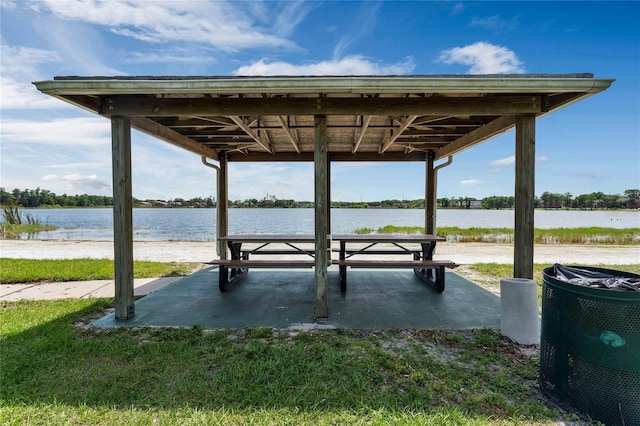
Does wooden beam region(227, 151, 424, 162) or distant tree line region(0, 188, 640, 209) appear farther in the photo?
distant tree line region(0, 188, 640, 209)

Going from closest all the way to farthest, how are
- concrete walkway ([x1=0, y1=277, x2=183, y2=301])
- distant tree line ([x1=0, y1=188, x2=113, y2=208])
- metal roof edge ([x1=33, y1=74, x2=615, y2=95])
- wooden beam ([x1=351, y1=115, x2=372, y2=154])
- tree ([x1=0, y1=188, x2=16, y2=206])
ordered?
metal roof edge ([x1=33, y1=74, x2=615, y2=95]) → wooden beam ([x1=351, y1=115, x2=372, y2=154]) → concrete walkway ([x1=0, y1=277, x2=183, y2=301]) → tree ([x1=0, y1=188, x2=16, y2=206]) → distant tree line ([x1=0, y1=188, x2=113, y2=208])

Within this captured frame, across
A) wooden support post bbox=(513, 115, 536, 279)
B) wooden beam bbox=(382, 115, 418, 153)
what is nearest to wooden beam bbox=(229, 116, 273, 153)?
wooden beam bbox=(382, 115, 418, 153)

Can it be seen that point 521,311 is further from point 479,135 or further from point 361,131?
point 361,131

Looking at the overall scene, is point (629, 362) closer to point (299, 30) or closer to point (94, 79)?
point (94, 79)

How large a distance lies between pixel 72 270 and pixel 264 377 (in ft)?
18.9

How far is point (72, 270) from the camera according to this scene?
6.01 meters

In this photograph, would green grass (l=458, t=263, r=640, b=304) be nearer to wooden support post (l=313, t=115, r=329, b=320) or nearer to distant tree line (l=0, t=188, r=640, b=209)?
wooden support post (l=313, t=115, r=329, b=320)

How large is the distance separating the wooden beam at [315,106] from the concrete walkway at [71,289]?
2648 millimetres

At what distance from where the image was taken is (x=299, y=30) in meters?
9.95

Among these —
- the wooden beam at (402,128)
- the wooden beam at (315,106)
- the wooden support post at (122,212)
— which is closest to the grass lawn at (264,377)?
the wooden support post at (122,212)

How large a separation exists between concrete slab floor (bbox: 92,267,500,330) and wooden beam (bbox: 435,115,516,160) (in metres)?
2.27

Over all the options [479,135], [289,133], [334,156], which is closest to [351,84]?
[289,133]

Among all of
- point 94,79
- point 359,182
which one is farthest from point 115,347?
point 359,182

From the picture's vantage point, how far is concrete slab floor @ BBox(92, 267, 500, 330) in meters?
3.42
